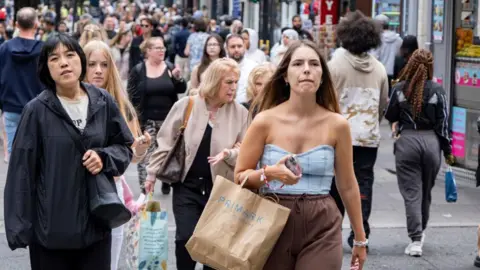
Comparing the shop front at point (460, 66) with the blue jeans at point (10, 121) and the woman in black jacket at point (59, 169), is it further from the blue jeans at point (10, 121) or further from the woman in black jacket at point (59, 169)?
the woman in black jacket at point (59, 169)

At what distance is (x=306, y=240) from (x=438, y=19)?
8.98 m

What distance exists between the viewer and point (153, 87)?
10656 mm

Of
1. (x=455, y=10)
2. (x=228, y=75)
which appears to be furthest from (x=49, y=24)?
(x=228, y=75)

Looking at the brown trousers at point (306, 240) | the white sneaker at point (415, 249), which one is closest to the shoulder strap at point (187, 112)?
the brown trousers at point (306, 240)

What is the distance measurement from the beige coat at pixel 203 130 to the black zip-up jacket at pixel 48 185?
1.77m

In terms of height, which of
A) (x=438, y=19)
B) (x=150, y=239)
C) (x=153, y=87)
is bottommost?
(x=150, y=239)

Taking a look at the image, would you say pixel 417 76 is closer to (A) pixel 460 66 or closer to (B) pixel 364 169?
(B) pixel 364 169

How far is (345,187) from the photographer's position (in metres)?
4.97

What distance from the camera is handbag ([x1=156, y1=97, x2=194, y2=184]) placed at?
674 cm

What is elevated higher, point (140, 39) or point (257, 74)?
point (140, 39)

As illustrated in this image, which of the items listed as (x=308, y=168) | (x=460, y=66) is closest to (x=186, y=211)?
(x=308, y=168)

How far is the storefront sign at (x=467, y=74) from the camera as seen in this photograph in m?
12.6

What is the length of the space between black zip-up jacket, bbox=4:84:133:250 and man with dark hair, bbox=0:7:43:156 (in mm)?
6823

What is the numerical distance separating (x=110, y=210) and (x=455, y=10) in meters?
8.98
